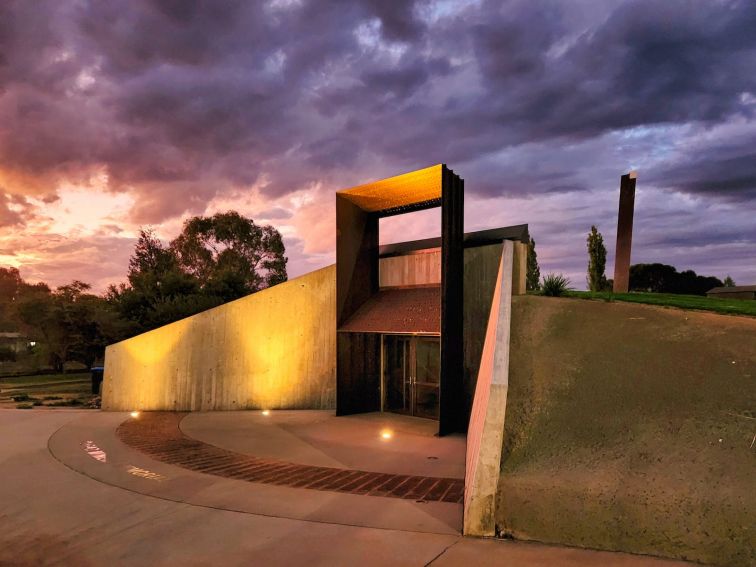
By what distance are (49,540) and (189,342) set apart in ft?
25.7

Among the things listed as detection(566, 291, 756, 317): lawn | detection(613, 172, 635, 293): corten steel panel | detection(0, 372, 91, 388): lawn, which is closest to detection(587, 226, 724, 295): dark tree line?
detection(613, 172, 635, 293): corten steel panel

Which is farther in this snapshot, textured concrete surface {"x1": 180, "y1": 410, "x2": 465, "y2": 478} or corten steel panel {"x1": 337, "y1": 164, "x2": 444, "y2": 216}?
corten steel panel {"x1": 337, "y1": 164, "x2": 444, "y2": 216}

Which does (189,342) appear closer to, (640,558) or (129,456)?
(129,456)

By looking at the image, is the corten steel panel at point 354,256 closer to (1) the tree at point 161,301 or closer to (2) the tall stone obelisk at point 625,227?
(2) the tall stone obelisk at point 625,227

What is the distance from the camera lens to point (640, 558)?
3.66 m

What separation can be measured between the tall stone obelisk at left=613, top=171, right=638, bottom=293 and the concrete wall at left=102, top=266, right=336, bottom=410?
9.82 metres

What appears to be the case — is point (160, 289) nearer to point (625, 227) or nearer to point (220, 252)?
point (220, 252)

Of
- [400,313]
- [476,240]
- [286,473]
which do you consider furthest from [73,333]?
[476,240]

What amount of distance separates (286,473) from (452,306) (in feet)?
14.6

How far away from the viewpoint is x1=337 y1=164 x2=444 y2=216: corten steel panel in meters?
9.49

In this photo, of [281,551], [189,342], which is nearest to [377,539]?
[281,551]

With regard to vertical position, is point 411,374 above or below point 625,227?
below

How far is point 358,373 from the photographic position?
1116 cm

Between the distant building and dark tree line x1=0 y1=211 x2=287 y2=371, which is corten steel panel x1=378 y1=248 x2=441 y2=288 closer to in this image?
dark tree line x1=0 y1=211 x2=287 y2=371
